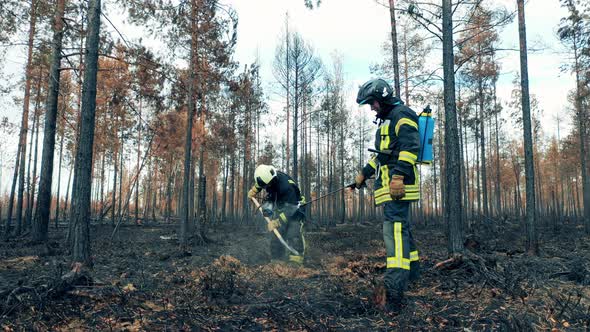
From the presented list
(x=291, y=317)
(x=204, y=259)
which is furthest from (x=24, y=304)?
(x=204, y=259)

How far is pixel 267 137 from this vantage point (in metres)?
32.8

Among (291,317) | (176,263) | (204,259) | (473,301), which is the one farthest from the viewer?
(204,259)

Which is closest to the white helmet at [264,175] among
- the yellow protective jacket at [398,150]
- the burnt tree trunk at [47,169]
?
the yellow protective jacket at [398,150]

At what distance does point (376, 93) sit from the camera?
4.41 metres

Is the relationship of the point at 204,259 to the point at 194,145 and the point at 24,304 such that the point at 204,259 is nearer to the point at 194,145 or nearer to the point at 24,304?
the point at 24,304

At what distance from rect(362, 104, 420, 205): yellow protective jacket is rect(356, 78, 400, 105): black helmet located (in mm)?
143

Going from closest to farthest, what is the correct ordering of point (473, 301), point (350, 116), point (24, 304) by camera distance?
point (24, 304), point (473, 301), point (350, 116)

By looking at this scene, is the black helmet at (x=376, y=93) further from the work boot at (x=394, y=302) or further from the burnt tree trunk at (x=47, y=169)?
the burnt tree trunk at (x=47, y=169)

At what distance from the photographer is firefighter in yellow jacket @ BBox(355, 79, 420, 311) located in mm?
3973

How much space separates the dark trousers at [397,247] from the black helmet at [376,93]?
4.07ft

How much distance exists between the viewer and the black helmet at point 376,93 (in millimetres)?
4422

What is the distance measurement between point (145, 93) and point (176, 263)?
4.26 metres

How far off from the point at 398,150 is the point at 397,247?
3.59ft

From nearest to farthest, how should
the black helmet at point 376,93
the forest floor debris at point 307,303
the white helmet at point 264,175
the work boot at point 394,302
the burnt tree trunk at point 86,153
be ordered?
the forest floor debris at point 307,303, the work boot at point 394,302, the black helmet at point 376,93, the burnt tree trunk at point 86,153, the white helmet at point 264,175
